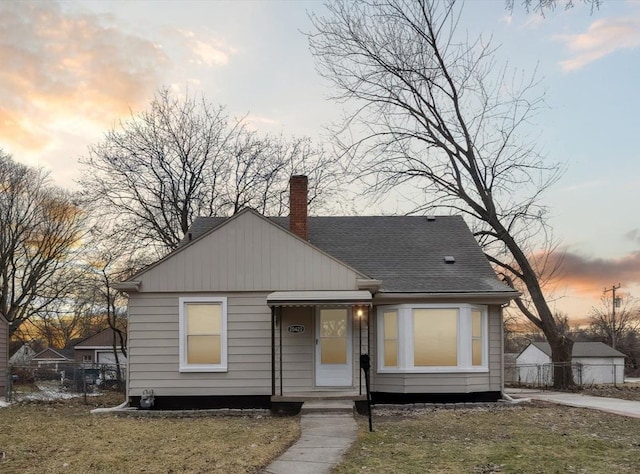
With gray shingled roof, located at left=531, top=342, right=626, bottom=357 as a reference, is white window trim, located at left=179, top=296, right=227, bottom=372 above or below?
above

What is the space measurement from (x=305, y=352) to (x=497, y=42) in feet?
41.8

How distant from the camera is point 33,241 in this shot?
3812cm

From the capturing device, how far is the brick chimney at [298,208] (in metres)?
16.1

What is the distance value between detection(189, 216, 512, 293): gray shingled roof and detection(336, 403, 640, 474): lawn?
3.23m

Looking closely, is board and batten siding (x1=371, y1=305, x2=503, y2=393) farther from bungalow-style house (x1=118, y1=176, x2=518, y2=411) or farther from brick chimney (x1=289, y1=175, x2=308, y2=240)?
brick chimney (x1=289, y1=175, x2=308, y2=240)

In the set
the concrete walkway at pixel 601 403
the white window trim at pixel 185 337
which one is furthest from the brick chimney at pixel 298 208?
the concrete walkway at pixel 601 403

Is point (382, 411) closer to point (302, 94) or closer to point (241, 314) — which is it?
point (241, 314)

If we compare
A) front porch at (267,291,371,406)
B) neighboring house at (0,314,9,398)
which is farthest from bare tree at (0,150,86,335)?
front porch at (267,291,371,406)

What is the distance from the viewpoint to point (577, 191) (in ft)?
59.0

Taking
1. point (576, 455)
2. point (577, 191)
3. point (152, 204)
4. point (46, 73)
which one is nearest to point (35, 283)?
point (152, 204)

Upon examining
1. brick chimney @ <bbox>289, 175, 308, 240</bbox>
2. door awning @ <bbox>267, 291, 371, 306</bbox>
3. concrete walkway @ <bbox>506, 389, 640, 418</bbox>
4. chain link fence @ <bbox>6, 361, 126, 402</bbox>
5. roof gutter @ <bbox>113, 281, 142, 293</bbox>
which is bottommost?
chain link fence @ <bbox>6, 361, 126, 402</bbox>

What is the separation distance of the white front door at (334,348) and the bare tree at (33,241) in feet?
88.9

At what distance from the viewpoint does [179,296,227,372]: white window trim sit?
14.0 metres

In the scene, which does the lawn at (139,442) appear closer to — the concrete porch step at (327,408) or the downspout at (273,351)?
the concrete porch step at (327,408)
